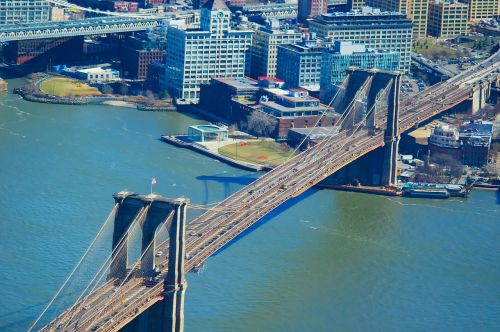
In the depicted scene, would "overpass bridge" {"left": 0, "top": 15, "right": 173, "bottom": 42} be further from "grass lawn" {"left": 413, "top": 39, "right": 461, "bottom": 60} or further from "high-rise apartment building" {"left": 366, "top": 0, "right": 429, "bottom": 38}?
"grass lawn" {"left": 413, "top": 39, "right": 461, "bottom": 60}

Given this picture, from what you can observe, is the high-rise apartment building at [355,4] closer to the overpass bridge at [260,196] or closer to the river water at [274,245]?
the overpass bridge at [260,196]

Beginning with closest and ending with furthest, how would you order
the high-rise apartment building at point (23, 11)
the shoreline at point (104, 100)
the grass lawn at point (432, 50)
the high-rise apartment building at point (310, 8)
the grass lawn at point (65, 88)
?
the shoreline at point (104, 100) → the grass lawn at point (65, 88) → the grass lawn at point (432, 50) → the high-rise apartment building at point (23, 11) → the high-rise apartment building at point (310, 8)

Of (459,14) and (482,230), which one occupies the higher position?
(459,14)

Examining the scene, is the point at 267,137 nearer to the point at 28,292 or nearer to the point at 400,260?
the point at 400,260

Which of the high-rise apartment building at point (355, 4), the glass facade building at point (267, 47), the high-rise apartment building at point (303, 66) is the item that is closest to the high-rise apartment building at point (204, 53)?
the glass facade building at point (267, 47)

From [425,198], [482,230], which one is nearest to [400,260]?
[482,230]

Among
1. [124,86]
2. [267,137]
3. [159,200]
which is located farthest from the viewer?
[124,86]

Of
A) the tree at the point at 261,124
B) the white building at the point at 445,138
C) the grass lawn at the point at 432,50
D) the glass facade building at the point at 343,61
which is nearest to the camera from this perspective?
the white building at the point at 445,138

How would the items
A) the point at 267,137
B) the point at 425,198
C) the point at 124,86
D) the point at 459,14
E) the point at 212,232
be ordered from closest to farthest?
the point at 212,232, the point at 425,198, the point at 267,137, the point at 124,86, the point at 459,14
